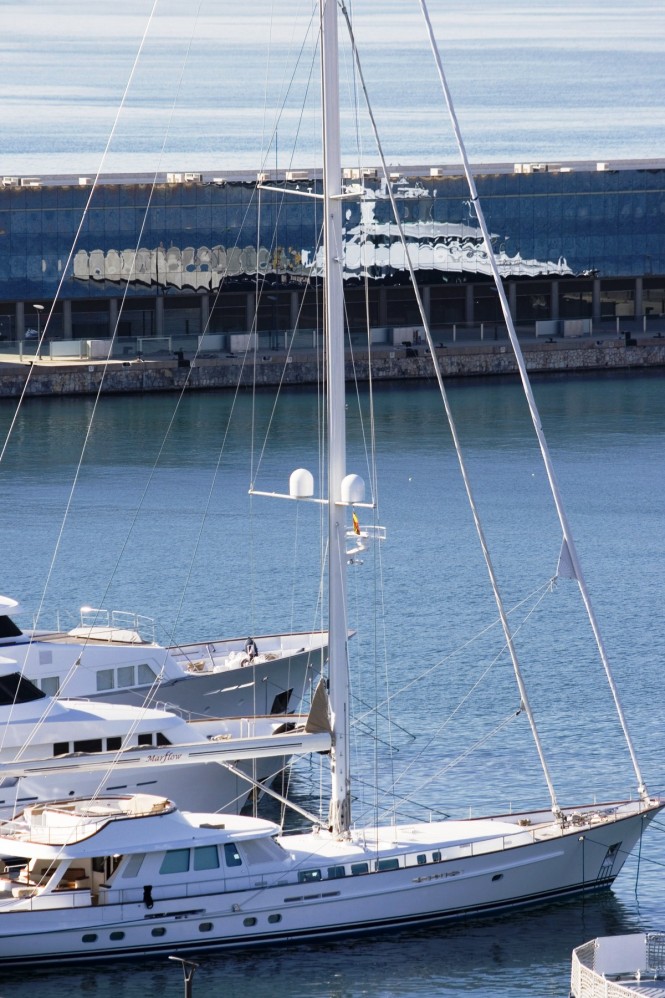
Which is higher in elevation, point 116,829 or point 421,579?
point 116,829

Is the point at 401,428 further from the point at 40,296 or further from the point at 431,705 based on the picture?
the point at 431,705

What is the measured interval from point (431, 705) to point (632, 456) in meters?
31.5

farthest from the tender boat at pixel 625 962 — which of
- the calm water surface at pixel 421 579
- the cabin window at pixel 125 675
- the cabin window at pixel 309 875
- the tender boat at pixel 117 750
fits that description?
the cabin window at pixel 125 675

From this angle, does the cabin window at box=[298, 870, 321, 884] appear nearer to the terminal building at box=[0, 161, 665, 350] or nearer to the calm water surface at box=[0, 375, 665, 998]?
the calm water surface at box=[0, 375, 665, 998]

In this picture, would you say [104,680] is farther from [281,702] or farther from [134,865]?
[134,865]

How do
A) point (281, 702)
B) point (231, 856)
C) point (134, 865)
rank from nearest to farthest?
point (134, 865) → point (231, 856) → point (281, 702)

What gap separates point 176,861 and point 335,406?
17.7 ft

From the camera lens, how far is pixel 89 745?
87.3 ft

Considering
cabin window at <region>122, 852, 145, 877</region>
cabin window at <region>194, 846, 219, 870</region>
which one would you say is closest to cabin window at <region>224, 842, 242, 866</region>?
cabin window at <region>194, 846, 219, 870</region>

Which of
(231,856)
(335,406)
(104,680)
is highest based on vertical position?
(335,406)

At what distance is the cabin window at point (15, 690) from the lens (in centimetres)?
2655

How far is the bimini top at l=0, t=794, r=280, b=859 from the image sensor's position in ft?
74.7

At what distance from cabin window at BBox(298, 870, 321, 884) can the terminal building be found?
56.7 metres

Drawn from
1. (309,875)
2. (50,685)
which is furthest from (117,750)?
(309,875)
